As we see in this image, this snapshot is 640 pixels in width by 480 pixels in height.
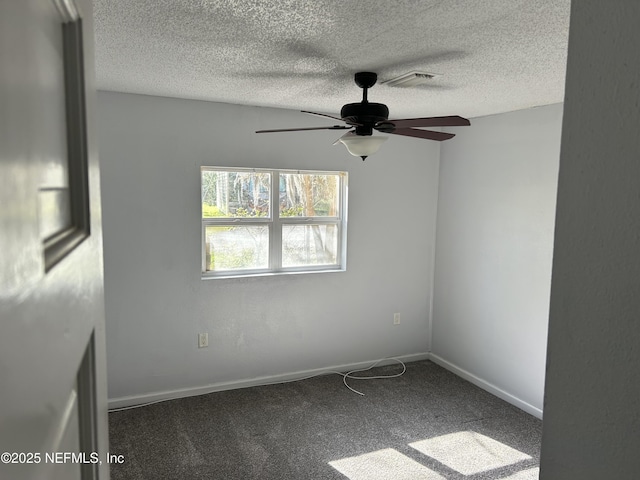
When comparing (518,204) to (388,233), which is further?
(388,233)

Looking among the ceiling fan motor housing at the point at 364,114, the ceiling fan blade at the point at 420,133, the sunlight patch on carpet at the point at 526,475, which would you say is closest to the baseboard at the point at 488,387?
the sunlight patch on carpet at the point at 526,475

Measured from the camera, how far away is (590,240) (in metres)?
0.61

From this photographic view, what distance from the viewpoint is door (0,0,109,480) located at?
28 centimetres

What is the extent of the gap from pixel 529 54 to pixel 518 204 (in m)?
1.75

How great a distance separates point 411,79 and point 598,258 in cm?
242

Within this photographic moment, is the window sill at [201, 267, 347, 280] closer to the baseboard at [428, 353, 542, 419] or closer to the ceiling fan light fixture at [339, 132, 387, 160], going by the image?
the baseboard at [428, 353, 542, 419]

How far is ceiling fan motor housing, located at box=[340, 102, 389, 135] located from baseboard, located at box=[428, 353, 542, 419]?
8.54 ft

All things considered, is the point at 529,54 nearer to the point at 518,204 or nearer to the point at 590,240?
the point at 518,204

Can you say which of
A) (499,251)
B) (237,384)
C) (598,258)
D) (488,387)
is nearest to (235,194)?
(237,384)

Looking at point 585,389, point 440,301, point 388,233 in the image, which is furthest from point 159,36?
point 440,301

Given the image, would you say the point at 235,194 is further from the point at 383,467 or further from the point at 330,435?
the point at 383,467

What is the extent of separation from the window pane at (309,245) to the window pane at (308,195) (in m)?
0.13

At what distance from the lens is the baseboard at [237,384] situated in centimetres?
368

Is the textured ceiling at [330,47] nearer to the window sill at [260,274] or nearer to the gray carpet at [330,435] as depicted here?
the window sill at [260,274]
